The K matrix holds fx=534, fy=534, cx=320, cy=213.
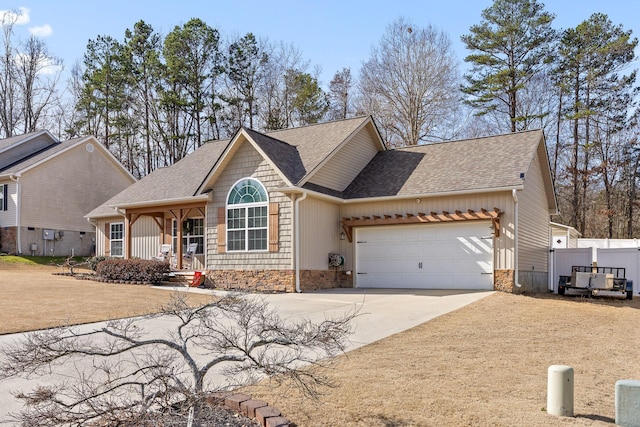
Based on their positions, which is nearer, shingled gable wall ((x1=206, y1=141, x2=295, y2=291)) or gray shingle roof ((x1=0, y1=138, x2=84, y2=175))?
shingled gable wall ((x1=206, y1=141, x2=295, y2=291))

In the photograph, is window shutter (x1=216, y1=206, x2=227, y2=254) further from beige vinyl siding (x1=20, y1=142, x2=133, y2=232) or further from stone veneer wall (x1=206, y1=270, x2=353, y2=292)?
beige vinyl siding (x1=20, y1=142, x2=133, y2=232)

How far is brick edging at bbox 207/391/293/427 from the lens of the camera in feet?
14.3

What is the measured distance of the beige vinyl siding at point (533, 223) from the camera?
51.8 feet

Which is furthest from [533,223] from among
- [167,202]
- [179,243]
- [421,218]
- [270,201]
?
[167,202]

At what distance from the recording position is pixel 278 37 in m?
34.3

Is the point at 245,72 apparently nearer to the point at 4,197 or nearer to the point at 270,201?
the point at 4,197

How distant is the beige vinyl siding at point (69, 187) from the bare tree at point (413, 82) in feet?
51.2

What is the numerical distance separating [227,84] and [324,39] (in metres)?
16.1

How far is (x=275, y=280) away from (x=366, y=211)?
12.4 feet

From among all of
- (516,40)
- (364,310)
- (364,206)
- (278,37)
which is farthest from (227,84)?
(364,310)

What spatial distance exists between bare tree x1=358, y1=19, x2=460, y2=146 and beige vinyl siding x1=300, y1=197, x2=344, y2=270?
13.5 meters

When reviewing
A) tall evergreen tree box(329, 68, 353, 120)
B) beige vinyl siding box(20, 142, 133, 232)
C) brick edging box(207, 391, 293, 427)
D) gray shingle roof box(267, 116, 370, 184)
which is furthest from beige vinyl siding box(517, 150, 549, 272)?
beige vinyl siding box(20, 142, 133, 232)

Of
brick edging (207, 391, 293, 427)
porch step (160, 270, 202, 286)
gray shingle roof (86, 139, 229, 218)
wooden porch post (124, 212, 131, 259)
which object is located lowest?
porch step (160, 270, 202, 286)

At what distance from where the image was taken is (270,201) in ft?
52.7
